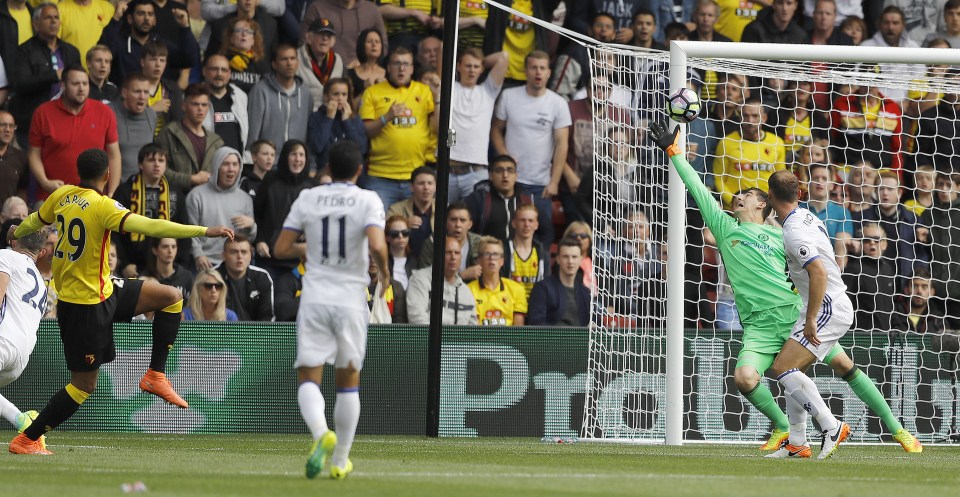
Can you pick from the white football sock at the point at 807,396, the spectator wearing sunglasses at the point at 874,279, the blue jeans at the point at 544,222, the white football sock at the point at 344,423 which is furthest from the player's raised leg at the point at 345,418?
the spectator wearing sunglasses at the point at 874,279

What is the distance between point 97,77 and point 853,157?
9.07 m

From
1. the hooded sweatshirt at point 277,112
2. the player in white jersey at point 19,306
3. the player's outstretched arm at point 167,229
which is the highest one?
the hooded sweatshirt at point 277,112

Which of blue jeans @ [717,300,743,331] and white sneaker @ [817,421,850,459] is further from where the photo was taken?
blue jeans @ [717,300,743,331]

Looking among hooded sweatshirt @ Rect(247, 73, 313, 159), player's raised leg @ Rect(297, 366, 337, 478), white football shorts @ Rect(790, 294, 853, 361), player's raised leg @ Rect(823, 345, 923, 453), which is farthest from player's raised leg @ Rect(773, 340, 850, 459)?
hooded sweatshirt @ Rect(247, 73, 313, 159)

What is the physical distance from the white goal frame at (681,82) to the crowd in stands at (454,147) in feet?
4.36

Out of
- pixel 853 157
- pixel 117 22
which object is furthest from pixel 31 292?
pixel 853 157

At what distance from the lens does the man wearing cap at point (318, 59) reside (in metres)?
16.6

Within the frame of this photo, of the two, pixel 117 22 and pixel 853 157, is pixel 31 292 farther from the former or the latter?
pixel 853 157

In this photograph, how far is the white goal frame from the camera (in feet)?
41.5

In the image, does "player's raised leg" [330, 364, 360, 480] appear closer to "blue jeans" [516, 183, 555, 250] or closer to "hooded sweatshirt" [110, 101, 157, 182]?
"hooded sweatshirt" [110, 101, 157, 182]

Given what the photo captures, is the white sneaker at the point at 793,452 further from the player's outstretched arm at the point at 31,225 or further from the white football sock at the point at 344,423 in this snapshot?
the player's outstretched arm at the point at 31,225

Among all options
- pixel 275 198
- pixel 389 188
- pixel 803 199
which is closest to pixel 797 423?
pixel 803 199

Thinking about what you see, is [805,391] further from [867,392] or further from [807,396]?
[867,392]

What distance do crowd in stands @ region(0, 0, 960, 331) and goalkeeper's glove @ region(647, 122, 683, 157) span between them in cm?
219
